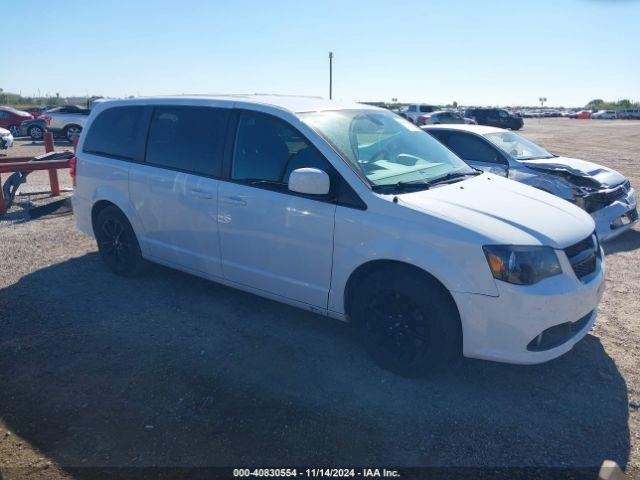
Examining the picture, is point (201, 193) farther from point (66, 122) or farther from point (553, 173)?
point (66, 122)

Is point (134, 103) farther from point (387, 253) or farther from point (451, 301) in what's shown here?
point (451, 301)

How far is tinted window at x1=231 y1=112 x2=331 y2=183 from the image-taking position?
3965 mm

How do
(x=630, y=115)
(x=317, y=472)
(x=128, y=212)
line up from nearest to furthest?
1. (x=317, y=472)
2. (x=128, y=212)
3. (x=630, y=115)

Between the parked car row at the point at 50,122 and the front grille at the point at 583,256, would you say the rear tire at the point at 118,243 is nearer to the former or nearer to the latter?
the front grille at the point at 583,256

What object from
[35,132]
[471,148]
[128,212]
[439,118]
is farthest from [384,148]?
[439,118]

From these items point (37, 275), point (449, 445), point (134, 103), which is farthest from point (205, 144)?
point (449, 445)

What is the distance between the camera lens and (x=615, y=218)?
687 cm

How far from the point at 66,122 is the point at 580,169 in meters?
21.3

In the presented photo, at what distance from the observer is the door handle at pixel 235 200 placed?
421 centimetres

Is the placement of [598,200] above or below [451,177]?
below

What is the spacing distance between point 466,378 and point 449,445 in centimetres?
80

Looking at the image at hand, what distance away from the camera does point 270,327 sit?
447 centimetres

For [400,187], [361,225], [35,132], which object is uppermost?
[400,187]

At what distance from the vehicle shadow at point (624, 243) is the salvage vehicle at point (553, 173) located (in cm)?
16
